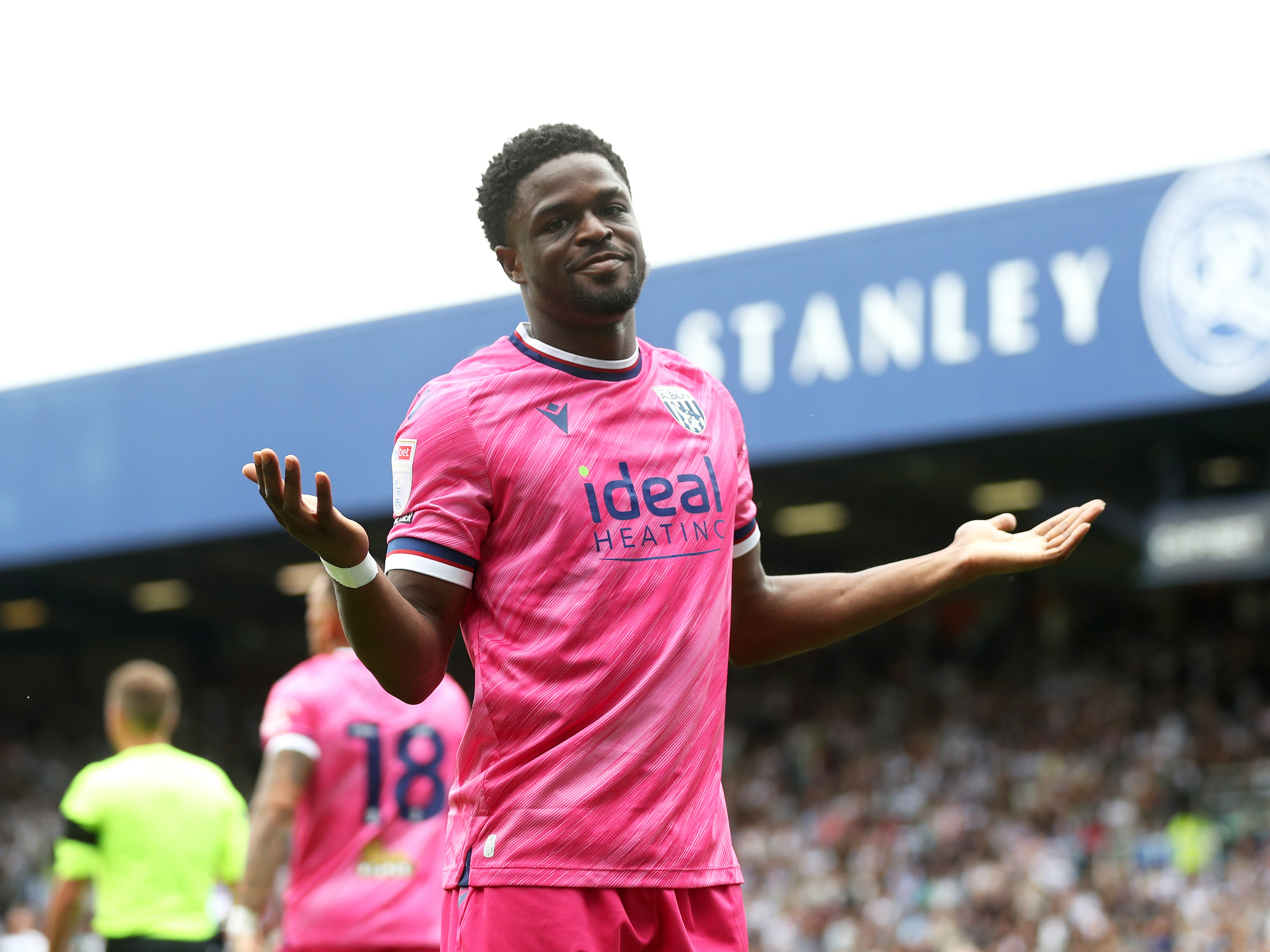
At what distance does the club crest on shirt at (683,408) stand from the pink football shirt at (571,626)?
0.25 feet

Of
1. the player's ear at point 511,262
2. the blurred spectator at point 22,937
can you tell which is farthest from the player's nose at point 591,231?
the blurred spectator at point 22,937

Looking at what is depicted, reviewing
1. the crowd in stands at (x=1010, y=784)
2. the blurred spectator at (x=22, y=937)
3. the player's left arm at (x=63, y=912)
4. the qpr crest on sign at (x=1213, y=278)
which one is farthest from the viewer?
the crowd in stands at (x=1010, y=784)

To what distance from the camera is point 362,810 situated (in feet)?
15.1

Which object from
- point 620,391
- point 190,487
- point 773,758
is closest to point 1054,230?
point 773,758

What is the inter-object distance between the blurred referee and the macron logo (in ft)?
12.4

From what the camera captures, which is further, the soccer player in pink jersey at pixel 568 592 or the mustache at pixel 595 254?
the mustache at pixel 595 254

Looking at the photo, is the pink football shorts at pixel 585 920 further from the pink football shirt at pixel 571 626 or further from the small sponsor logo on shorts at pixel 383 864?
the small sponsor logo on shorts at pixel 383 864

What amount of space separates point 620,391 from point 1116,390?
10.9 meters

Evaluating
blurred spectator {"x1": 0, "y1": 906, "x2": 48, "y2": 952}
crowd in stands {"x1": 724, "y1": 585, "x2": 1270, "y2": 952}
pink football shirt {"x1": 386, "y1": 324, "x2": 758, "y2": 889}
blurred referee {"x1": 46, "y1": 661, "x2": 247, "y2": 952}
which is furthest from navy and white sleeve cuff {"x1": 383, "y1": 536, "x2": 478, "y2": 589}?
blurred spectator {"x1": 0, "y1": 906, "x2": 48, "y2": 952}

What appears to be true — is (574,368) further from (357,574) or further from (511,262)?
(357,574)

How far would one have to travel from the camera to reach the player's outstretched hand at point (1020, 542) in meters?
2.47

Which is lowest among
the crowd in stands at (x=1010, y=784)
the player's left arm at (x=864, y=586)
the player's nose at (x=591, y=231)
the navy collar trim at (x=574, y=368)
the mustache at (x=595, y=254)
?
the crowd in stands at (x=1010, y=784)

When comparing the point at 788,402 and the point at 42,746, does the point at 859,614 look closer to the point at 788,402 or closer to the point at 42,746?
the point at 788,402

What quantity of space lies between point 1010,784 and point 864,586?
1303 cm
